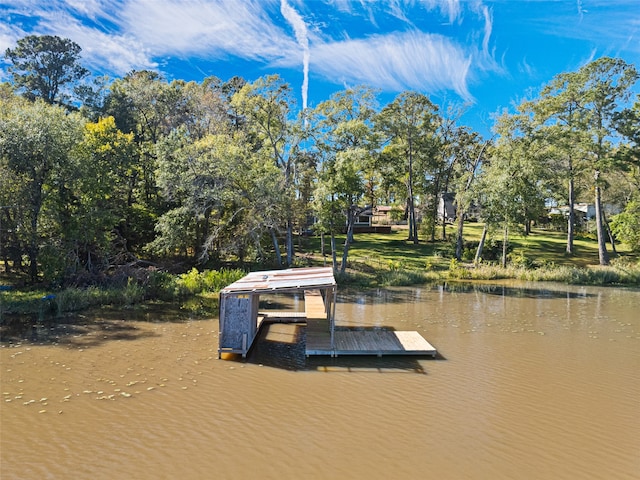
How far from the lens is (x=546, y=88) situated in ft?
109

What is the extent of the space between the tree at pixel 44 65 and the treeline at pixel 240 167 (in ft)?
21.6

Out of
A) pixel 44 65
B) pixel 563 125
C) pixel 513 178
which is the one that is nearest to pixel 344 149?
pixel 513 178

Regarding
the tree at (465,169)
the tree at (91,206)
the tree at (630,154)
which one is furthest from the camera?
the tree at (465,169)

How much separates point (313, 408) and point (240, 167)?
1825cm

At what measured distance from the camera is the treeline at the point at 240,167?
1972 cm

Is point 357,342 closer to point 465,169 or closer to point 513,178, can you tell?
point 513,178

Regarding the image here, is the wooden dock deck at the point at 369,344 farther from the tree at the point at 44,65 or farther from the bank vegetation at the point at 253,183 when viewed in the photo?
the tree at the point at 44,65

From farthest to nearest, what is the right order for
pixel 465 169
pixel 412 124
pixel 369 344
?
1. pixel 465 169
2. pixel 412 124
3. pixel 369 344

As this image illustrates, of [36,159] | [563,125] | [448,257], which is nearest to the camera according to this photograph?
[36,159]

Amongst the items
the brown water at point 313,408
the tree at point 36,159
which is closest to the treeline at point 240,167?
the tree at point 36,159

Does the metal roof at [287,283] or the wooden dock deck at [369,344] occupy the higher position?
the metal roof at [287,283]

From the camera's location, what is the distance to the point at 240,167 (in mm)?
24750

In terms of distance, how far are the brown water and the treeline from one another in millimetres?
8428

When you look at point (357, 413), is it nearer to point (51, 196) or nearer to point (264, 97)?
point (51, 196)
